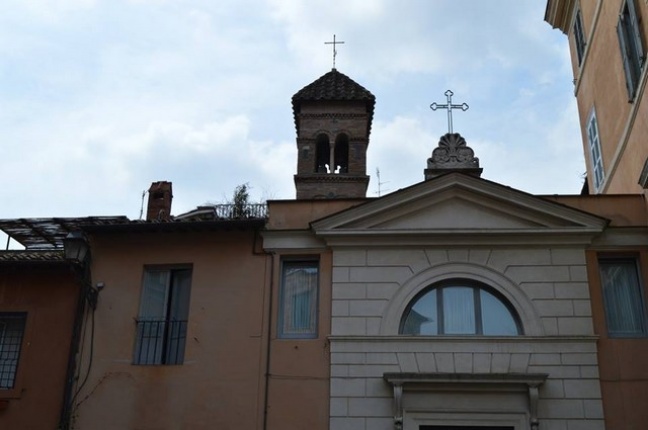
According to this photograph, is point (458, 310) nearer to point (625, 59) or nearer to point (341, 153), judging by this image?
point (625, 59)

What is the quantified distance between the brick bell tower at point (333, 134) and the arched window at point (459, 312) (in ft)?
62.2

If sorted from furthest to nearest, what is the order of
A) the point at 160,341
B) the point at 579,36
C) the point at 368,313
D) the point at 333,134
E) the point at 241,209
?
the point at 333,134 → the point at 241,209 → the point at 579,36 → the point at 160,341 → the point at 368,313

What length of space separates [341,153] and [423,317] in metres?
22.0

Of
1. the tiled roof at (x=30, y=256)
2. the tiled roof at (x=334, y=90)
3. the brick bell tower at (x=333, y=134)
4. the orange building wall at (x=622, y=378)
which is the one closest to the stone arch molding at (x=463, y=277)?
the orange building wall at (x=622, y=378)

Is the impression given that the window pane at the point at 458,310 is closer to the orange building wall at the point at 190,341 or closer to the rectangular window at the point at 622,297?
the rectangular window at the point at 622,297

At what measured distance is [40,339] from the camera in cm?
1356

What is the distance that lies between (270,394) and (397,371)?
81.2 inches

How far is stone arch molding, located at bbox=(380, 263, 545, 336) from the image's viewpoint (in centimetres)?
1242

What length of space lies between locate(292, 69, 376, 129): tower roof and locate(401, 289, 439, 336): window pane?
22.3 m

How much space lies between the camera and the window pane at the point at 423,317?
41.6 ft

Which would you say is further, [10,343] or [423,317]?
[10,343]

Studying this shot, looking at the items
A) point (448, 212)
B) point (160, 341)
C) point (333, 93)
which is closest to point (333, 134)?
point (333, 93)

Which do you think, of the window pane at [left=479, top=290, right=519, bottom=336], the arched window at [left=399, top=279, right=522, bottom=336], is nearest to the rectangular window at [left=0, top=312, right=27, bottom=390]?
the arched window at [left=399, top=279, right=522, bottom=336]

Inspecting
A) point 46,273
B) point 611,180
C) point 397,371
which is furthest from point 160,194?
point 611,180
